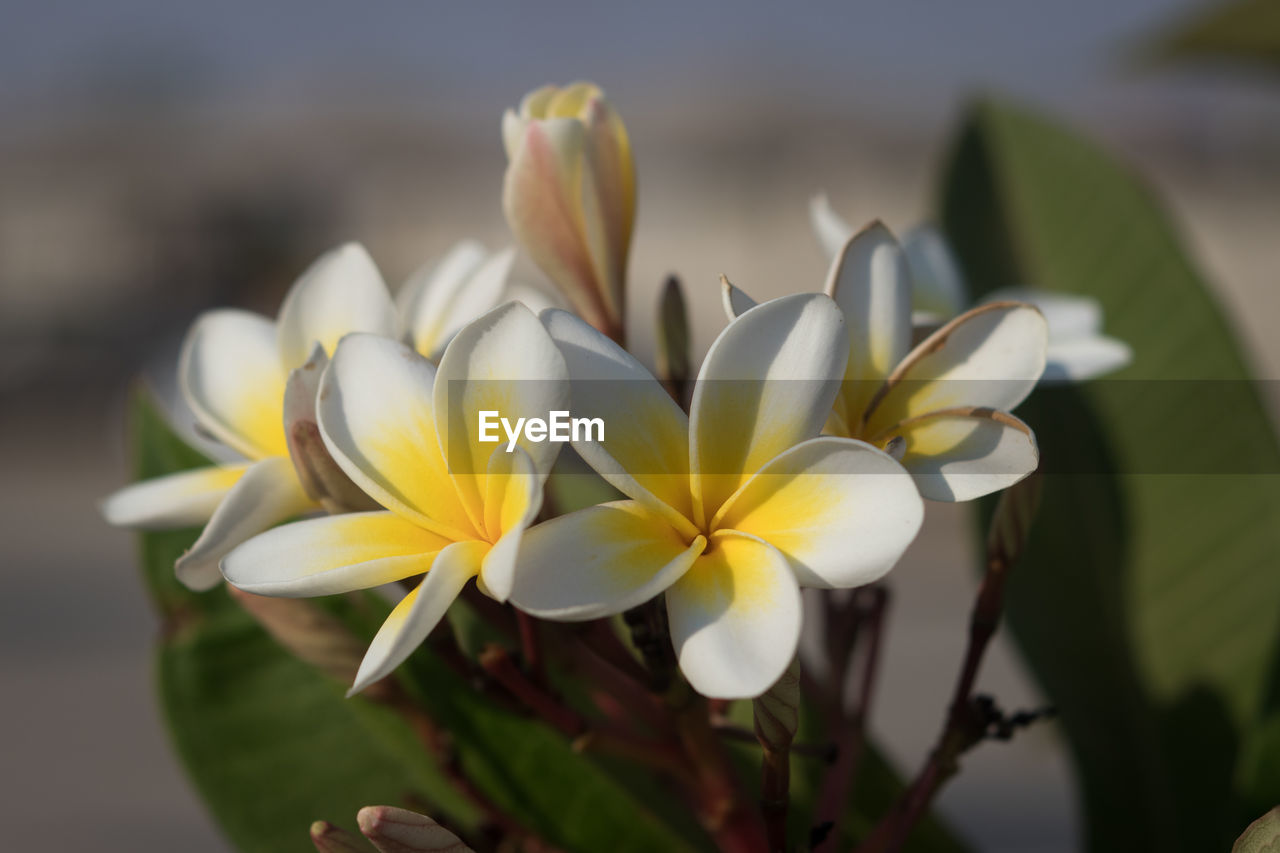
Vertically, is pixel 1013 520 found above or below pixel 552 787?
above

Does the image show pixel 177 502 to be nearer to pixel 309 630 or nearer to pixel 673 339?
pixel 309 630

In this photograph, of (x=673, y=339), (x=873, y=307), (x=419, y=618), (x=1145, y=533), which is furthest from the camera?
(x=1145, y=533)

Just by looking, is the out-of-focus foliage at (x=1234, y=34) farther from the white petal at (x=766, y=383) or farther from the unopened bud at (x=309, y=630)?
the unopened bud at (x=309, y=630)

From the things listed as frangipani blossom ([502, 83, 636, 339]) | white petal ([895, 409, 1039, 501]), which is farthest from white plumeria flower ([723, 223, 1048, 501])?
frangipani blossom ([502, 83, 636, 339])

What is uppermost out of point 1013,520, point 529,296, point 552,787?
point 529,296

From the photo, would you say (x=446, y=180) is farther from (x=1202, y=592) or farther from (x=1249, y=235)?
(x=1202, y=592)

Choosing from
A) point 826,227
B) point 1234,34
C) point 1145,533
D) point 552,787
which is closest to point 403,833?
point 552,787
